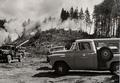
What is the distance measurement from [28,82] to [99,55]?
4.02m

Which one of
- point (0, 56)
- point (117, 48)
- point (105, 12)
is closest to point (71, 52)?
point (117, 48)

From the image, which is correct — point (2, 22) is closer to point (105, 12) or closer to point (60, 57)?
point (105, 12)

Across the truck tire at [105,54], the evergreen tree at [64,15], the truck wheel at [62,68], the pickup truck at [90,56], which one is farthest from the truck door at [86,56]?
the evergreen tree at [64,15]

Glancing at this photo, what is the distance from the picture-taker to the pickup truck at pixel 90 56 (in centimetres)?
1332

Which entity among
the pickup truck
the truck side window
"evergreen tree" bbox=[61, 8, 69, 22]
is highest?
"evergreen tree" bbox=[61, 8, 69, 22]

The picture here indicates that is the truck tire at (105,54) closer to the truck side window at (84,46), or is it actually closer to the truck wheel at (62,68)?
the truck side window at (84,46)

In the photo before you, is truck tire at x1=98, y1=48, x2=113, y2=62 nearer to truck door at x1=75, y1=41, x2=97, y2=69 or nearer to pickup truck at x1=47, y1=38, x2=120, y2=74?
pickup truck at x1=47, y1=38, x2=120, y2=74

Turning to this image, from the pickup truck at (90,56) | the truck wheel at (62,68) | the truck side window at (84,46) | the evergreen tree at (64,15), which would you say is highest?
the evergreen tree at (64,15)

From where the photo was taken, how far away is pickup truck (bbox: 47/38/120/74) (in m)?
13.3

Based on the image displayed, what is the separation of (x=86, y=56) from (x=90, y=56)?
24 centimetres

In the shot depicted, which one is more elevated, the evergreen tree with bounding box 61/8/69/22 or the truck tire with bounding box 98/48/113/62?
the evergreen tree with bounding box 61/8/69/22

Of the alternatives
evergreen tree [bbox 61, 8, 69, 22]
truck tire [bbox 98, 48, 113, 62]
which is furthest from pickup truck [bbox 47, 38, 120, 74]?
evergreen tree [bbox 61, 8, 69, 22]

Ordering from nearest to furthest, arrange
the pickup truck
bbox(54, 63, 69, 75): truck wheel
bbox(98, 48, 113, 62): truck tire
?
1. bbox(98, 48, 113, 62): truck tire
2. the pickup truck
3. bbox(54, 63, 69, 75): truck wheel

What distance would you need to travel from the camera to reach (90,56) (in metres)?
13.7
